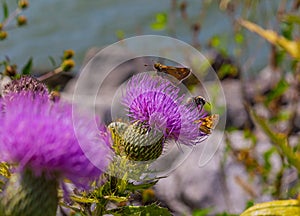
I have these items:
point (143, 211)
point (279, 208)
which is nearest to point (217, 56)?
point (143, 211)


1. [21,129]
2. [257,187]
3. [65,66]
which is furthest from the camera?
[257,187]

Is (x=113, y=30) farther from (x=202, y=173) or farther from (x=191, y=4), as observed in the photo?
(x=202, y=173)

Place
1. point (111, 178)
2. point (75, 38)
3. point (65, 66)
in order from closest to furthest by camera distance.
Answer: point (111, 178) < point (65, 66) < point (75, 38)

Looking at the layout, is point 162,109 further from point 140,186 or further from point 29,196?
point 29,196

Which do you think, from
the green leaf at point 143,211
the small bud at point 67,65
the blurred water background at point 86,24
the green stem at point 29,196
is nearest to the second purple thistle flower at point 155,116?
the green leaf at point 143,211

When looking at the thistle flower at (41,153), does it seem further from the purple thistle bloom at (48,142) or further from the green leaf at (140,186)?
the green leaf at (140,186)

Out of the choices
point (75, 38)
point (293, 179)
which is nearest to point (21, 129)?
point (293, 179)
